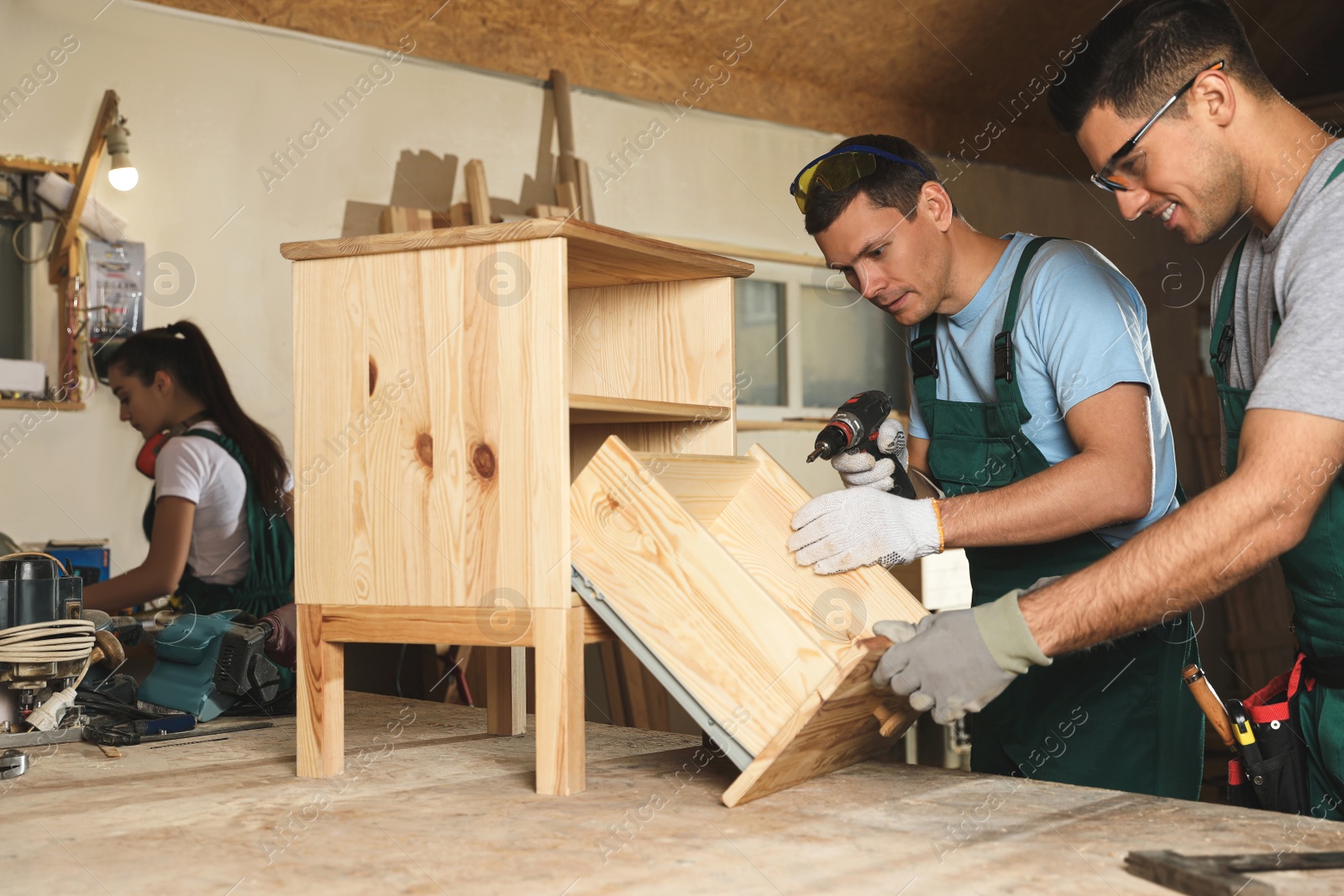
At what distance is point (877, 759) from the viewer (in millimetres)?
1932

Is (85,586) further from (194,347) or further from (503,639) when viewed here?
(503,639)

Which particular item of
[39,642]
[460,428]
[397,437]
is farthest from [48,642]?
[460,428]

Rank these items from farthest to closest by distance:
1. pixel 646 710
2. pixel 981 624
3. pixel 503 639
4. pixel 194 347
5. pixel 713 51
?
pixel 713 51 < pixel 646 710 < pixel 194 347 < pixel 503 639 < pixel 981 624

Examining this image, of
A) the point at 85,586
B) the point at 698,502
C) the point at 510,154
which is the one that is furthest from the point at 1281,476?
the point at 510,154

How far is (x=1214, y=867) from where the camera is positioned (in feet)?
3.79

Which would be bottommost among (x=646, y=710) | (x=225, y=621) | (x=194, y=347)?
(x=646, y=710)

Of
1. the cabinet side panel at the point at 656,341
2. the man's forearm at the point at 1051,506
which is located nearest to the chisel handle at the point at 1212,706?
the man's forearm at the point at 1051,506

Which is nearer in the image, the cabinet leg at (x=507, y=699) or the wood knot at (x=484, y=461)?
the wood knot at (x=484, y=461)

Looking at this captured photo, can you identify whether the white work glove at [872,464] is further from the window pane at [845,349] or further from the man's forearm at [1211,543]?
the window pane at [845,349]

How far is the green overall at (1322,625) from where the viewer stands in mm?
1511

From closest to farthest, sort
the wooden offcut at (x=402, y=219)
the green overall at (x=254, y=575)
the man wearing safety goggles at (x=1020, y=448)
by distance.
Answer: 1. the man wearing safety goggles at (x=1020, y=448)
2. the green overall at (x=254, y=575)
3. the wooden offcut at (x=402, y=219)

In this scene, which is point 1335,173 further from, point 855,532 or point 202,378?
point 202,378

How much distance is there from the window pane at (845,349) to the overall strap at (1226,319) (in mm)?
4302

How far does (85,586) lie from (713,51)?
369cm
